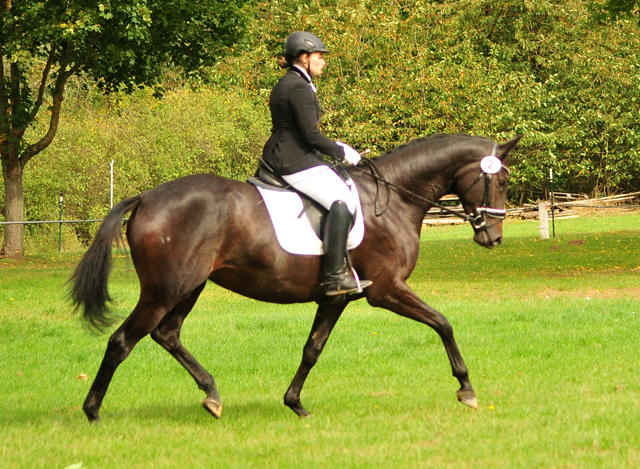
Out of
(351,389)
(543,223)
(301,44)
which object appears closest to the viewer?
(301,44)

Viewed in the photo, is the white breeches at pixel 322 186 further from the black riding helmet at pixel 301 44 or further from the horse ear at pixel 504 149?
the horse ear at pixel 504 149

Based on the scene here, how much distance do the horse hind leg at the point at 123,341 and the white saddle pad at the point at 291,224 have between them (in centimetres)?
110

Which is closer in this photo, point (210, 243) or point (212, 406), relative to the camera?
point (210, 243)

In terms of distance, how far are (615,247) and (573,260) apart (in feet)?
12.4

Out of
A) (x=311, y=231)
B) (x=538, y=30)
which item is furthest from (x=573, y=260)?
(x=538, y=30)

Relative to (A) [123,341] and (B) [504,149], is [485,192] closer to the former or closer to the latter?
(B) [504,149]

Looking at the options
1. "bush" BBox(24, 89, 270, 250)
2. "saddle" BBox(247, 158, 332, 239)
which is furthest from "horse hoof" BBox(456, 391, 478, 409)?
"bush" BBox(24, 89, 270, 250)

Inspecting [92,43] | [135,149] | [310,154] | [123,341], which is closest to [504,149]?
[310,154]

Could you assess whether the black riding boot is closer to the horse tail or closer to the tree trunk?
the horse tail

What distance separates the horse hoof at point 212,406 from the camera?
684 centimetres

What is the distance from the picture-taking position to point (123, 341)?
21.6 ft

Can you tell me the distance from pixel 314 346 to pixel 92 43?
17145 millimetres

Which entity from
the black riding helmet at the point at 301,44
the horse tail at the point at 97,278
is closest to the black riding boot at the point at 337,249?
the black riding helmet at the point at 301,44

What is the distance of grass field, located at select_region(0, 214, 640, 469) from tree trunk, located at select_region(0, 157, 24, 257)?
9396mm
